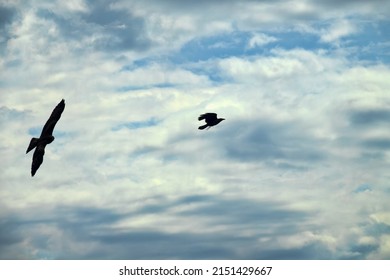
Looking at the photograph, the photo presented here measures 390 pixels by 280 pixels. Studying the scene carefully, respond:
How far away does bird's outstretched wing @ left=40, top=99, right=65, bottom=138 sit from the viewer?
45.3 m

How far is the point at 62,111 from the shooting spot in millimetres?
45969

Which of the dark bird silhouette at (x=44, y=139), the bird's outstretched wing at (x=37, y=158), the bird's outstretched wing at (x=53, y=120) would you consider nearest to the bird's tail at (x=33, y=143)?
the dark bird silhouette at (x=44, y=139)

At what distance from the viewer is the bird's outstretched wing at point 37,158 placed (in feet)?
146

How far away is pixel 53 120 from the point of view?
45719mm

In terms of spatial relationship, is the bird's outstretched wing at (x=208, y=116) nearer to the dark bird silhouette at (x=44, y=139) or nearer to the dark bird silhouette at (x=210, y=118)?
the dark bird silhouette at (x=210, y=118)

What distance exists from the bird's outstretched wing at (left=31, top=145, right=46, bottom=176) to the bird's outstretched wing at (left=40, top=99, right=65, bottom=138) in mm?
887

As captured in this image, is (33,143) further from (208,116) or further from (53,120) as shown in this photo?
(208,116)

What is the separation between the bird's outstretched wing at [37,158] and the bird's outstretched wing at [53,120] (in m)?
0.89

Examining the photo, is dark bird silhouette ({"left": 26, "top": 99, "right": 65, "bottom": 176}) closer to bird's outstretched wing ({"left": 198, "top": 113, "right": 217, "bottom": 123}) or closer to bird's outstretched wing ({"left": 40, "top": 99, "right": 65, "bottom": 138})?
bird's outstretched wing ({"left": 40, "top": 99, "right": 65, "bottom": 138})

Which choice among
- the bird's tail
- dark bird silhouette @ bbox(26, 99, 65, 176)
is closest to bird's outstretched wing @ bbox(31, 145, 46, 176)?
dark bird silhouette @ bbox(26, 99, 65, 176)

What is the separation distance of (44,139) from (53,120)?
1.50 m

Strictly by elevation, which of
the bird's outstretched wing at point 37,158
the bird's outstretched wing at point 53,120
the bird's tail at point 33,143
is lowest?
the bird's outstretched wing at point 37,158

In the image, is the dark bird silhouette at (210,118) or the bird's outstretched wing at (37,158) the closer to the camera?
the bird's outstretched wing at (37,158)
